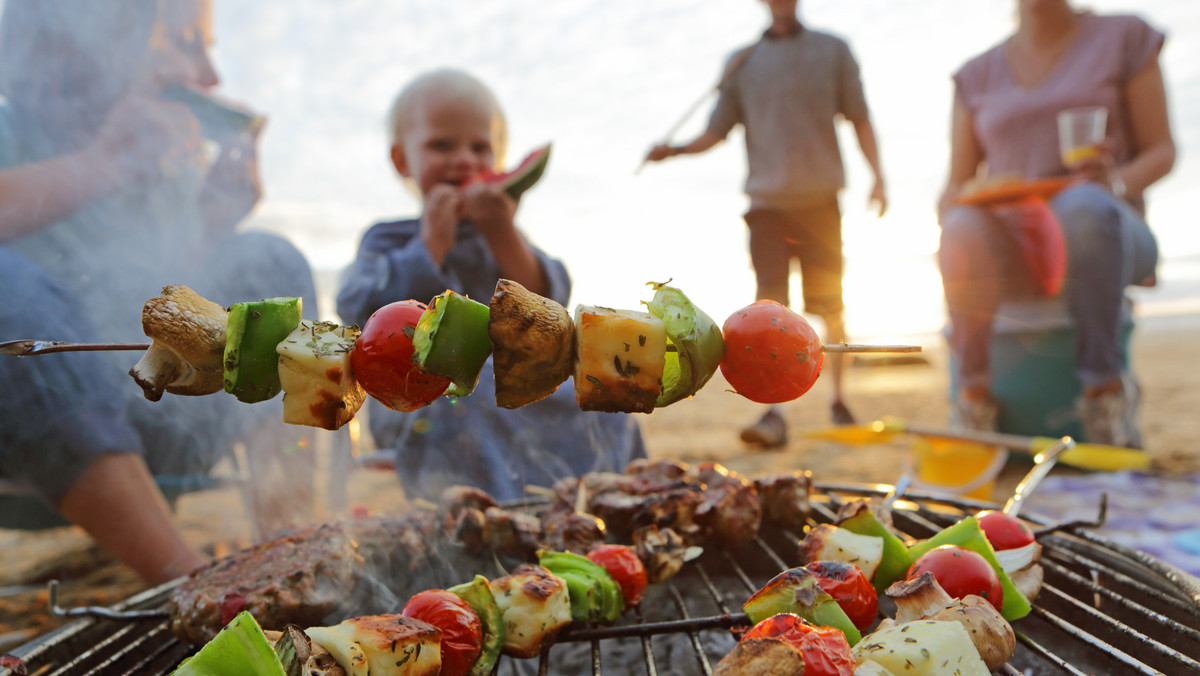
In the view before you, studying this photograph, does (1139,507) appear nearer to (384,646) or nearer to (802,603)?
(802,603)

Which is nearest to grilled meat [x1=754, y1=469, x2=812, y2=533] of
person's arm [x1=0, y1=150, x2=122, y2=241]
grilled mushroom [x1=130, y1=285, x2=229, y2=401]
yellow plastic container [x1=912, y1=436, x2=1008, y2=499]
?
grilled mushroom [x1=130, y1=285, x2=229, y2=401]

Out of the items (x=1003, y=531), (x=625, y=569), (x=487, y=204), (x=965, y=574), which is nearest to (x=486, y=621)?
(x=625, y=569)

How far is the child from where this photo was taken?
339 cm

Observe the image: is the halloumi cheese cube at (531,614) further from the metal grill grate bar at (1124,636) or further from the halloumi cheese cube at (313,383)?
the metal grill grate bar at (1124,636)

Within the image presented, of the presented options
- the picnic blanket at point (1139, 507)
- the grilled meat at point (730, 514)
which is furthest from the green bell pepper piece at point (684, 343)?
the picnic blanket at point (1139, 507)

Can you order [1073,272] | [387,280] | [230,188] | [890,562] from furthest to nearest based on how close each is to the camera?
[1073,272] < [230,188] < [387,280] < [890,562]

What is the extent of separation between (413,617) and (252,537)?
9.93 ft

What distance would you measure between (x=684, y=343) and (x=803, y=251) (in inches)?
191

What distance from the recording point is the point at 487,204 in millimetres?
3389

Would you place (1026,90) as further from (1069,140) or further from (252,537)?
(252,537)

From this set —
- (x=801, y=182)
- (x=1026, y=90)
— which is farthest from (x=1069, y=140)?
(x=801, y=182)

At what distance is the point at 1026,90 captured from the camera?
190 inches

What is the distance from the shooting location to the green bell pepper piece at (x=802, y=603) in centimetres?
130

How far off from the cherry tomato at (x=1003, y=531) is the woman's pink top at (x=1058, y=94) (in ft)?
14.1
